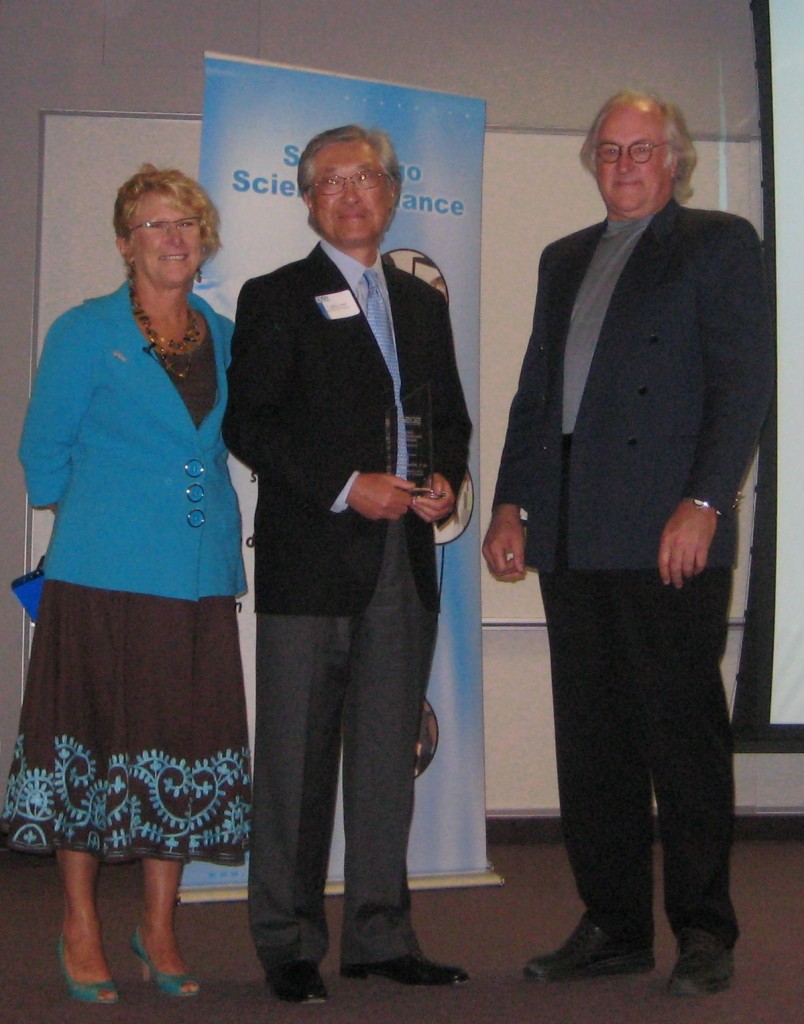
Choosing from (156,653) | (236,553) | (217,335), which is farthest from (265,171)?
(156,653)

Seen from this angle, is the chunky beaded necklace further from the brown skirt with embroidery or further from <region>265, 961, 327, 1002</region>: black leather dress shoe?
<region>265, 961, 327, 1002</region>: black leather dress shoe

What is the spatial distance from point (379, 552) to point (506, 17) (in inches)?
106

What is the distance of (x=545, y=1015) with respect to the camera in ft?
7.22

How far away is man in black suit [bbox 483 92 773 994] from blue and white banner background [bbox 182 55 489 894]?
32.2 inches

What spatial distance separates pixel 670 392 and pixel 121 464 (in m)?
1.11

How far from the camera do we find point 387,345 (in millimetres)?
2438

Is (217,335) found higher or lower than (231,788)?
higher

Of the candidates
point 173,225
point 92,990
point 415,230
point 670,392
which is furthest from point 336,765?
point 415,230

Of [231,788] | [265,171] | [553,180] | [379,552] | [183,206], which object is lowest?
[231,788]

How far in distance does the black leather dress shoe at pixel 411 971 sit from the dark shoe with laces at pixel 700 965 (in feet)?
1.41

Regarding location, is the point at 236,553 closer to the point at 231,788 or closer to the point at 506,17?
the point at 231,788

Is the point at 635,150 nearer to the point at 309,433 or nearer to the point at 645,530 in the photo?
the point at 645,530

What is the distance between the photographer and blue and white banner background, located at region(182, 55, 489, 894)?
3.20 m

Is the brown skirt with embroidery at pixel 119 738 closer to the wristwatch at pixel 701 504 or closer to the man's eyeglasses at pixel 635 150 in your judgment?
the wristwatch at pixel 701 504
